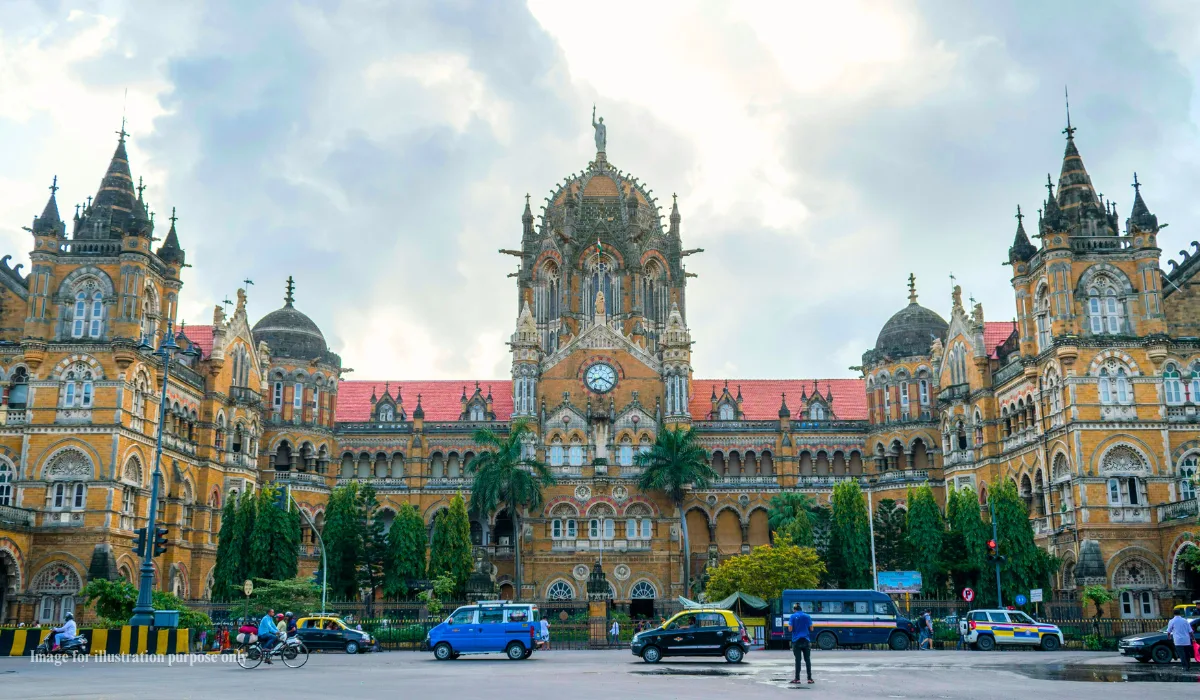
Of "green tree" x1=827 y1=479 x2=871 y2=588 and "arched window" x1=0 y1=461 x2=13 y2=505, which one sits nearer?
"arched window" x1=0 y1=461 x2=13 y2=505

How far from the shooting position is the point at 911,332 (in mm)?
81375

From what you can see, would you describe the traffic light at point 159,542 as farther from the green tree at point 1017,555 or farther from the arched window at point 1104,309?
the arched window at point 1104,309

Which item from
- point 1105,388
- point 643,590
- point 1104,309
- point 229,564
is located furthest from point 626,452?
point 1104,309

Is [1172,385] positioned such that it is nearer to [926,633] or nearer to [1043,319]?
[1043,319]

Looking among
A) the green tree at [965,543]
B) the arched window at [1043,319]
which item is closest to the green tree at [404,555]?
the green tree at [965,543]

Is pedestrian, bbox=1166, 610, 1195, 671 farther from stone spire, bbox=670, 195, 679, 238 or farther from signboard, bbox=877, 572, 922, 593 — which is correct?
stone spire, bbox=670, 195, 679, 238

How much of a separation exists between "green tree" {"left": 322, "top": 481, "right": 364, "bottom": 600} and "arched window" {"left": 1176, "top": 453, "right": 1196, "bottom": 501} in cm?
4394

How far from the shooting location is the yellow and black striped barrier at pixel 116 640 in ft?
127

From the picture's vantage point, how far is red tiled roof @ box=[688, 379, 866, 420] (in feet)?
282

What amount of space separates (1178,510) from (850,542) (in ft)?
55.3

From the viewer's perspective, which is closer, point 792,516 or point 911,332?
point 792,516

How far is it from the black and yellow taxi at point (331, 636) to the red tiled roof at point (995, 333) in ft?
145

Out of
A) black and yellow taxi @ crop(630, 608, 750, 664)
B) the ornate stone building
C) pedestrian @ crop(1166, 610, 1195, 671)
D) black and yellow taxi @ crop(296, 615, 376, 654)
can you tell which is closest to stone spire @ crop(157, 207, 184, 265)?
the ornate stone building

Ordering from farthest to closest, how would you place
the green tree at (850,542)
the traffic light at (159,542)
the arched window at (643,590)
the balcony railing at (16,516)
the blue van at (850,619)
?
the arched window at (643,590)
the green tree at (850,542)
the balcony railing at (16,516)
the blue van at (850,619)
the traffic light at (159,542)
